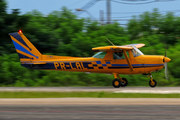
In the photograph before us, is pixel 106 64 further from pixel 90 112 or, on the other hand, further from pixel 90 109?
pixel 90 112

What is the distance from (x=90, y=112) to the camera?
7855 millimetres

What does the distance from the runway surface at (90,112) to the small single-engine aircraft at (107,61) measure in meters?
5.29

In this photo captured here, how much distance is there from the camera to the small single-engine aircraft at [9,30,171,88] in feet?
46.1

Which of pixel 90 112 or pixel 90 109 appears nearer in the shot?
pixel 90 112

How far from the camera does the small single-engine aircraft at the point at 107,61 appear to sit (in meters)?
14.1

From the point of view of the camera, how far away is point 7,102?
1007 centimetres

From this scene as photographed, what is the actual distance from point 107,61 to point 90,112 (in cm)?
697

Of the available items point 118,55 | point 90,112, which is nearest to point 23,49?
point 118,55

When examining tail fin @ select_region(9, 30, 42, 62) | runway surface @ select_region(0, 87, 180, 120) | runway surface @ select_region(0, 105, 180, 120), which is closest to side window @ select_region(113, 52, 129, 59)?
tail fin @ select_region(9, 30, 42, 62)

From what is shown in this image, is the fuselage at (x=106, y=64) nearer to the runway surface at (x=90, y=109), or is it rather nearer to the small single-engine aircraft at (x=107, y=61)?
the small single-engine aircraft at (x=107, y=61)

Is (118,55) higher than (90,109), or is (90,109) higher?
(90,109)

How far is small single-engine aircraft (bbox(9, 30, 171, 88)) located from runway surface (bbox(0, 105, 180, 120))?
5.29 m

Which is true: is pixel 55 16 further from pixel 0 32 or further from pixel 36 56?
pixel 36 56

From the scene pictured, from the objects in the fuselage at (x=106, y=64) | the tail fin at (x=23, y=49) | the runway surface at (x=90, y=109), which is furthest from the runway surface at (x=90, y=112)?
the tail fin at (x=23, y=49)
